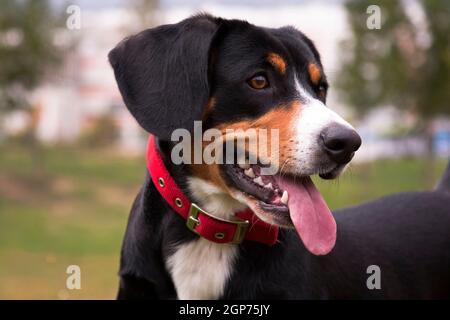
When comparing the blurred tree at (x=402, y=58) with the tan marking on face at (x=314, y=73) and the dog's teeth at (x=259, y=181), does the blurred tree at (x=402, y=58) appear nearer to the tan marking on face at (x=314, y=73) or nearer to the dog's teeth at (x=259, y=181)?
the tan marking on face at (x=314, y=73)

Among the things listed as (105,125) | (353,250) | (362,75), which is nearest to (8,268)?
(353,250)

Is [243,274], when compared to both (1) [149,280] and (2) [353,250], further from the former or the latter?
(2) [353,250]

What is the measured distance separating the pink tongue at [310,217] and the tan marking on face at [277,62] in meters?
0.52

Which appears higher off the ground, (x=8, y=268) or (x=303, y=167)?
(x=303, y=167)

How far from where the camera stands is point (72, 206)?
856 inches

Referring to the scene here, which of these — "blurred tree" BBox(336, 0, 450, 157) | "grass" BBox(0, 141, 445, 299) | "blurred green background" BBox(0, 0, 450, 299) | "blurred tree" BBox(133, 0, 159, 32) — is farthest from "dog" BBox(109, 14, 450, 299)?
"blurred tree" BBox(133, 0, 159, 32)

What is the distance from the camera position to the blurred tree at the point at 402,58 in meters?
20.3

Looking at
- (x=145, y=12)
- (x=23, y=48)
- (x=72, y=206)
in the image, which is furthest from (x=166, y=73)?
(x=145, y=12)

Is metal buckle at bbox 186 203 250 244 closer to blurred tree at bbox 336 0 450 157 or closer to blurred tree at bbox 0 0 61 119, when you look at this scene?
blurred tree at bbox 0 0 61 119

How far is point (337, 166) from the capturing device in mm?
3248

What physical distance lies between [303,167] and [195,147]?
50cm

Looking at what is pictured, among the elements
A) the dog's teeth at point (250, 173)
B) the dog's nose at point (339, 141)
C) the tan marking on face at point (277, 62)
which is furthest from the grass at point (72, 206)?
the dog's nose at point (339, 141)

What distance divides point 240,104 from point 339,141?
51 cm

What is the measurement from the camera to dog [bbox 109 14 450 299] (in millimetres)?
3307
